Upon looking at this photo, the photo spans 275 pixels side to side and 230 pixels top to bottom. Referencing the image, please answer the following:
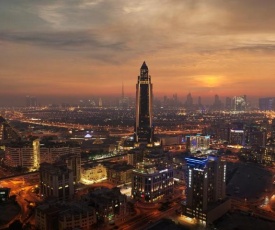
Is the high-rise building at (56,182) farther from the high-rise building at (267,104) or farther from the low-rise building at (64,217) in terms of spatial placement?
the high-rise building at (267,104)

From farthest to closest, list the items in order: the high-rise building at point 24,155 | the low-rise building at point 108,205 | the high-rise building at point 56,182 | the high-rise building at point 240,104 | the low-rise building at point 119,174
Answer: the high-rise building at point 240,104 < the high-rise building at point 24,155 < the low-rise building at point 119,174 < the high-rise building at point 56,182 < the low-rise building at point 108,205

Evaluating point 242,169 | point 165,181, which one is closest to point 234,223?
point 165,181

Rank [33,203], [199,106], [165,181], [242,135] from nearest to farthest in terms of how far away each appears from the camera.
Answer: [33,203] < [165,181] < [242,135] < [199,106]

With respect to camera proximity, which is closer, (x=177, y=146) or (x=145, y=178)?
(x=145, y=178)

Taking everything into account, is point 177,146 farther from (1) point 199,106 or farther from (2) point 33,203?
(1) point 199,106

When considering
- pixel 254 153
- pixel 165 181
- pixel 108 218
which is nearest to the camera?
pixel 108 218

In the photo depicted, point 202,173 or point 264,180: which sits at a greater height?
point 202,173

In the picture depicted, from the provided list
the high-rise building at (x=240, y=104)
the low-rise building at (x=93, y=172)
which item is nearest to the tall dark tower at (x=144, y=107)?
the low-rise building at (x=93, y=172)
